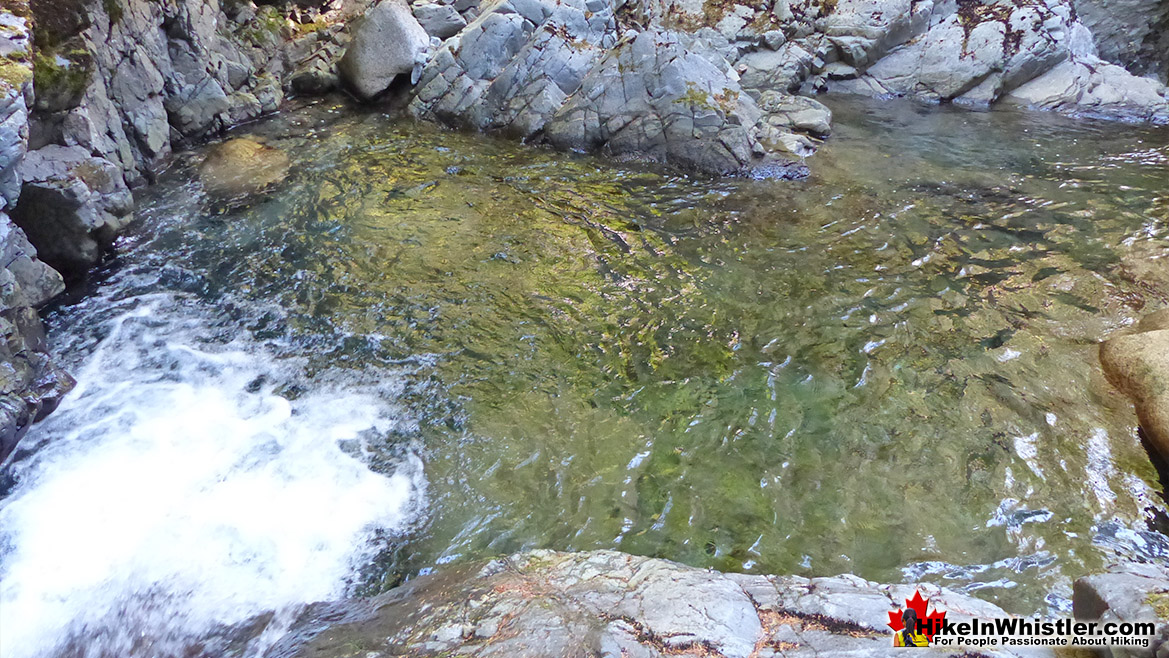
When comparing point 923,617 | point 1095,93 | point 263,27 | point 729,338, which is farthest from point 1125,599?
point 1095,93

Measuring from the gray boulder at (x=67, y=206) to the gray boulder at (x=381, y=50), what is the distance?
333 inches

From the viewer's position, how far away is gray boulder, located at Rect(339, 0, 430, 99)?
16.1 m

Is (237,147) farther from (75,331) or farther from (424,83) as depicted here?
(75,331)

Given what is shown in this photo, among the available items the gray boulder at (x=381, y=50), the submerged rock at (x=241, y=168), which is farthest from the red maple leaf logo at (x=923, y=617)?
the gray boulder at (x=381, y=50)

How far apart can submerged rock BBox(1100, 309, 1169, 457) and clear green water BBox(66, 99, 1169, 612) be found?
22 cm

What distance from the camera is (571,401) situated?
6.80 meters

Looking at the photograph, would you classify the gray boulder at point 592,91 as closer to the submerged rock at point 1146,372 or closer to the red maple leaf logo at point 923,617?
the submerged rock at point 1146,372

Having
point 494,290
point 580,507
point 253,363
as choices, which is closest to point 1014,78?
point 494,290

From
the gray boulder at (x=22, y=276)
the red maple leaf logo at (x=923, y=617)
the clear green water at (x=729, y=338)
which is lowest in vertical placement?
the clear green water at (x=729, y=338)

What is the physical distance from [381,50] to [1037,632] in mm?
17380

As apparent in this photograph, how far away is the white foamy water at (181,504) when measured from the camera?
4723 mm

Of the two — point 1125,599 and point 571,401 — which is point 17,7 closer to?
point 571,401

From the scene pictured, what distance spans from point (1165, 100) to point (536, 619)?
23.3 m

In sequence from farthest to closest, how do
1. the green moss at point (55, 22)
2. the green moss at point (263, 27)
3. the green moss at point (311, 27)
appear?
the green moss at point (311, 27) → the green moss at point (263, 27) → the green moss at point (55, 22)
